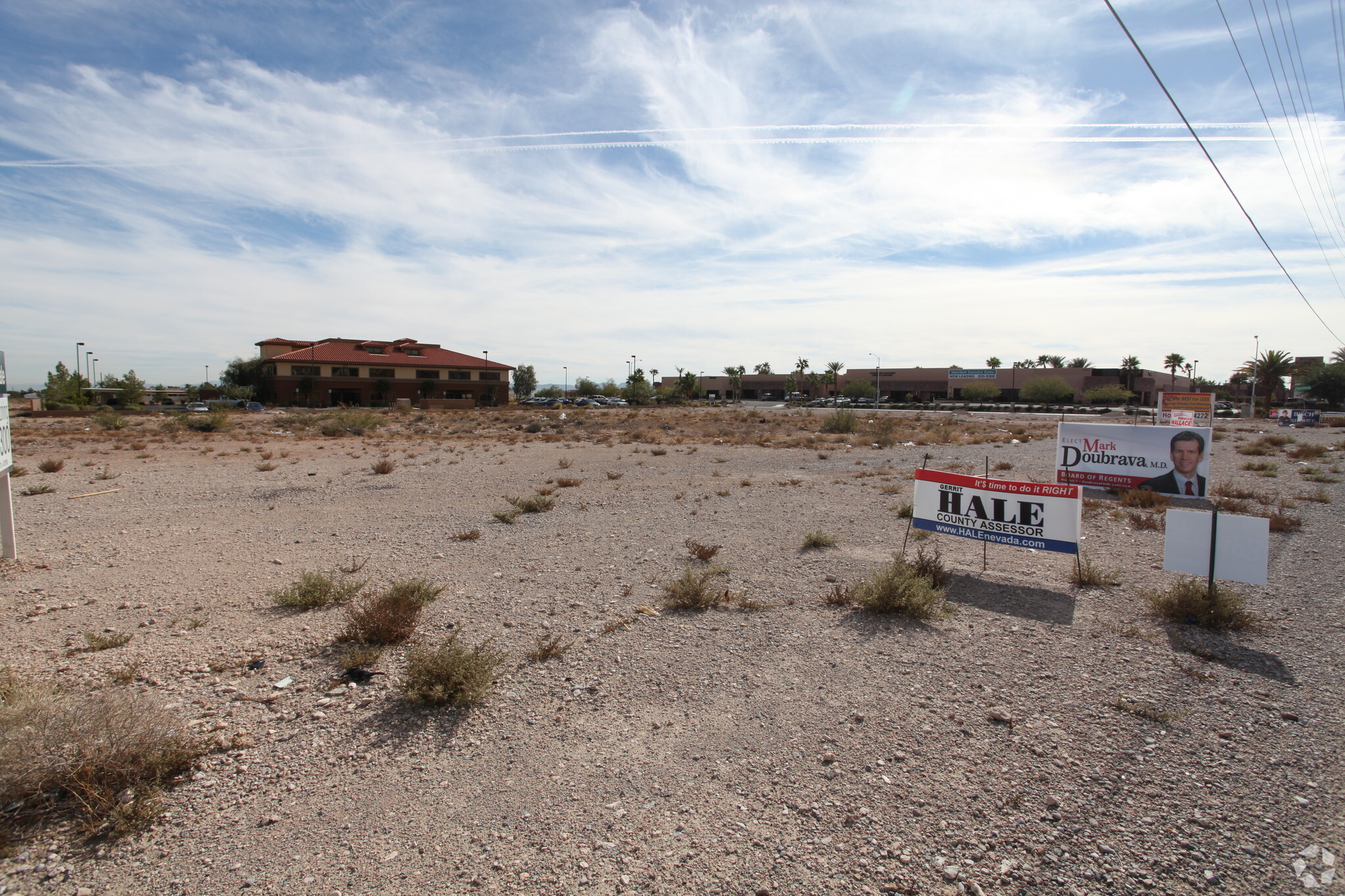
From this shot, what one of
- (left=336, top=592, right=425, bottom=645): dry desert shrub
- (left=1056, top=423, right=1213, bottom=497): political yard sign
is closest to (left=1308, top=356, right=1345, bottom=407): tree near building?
(left=1056, top=423, right=1213, bottom=497): political yard sign

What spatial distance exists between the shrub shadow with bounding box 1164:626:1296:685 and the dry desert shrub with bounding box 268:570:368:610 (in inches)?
341

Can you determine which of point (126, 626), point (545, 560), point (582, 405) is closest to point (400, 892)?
point (126, 626)

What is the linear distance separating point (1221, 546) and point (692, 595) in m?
5.48

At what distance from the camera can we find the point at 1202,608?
669 cm

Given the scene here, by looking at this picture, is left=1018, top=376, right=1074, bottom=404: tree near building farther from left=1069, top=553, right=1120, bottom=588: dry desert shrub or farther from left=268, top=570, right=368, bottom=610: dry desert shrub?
left=268, top=570, right=368, bottom=610: dry desert shrub

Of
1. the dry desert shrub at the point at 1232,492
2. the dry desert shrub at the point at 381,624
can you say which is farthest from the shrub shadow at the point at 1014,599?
the dry desert shrub at the point at 1232,492

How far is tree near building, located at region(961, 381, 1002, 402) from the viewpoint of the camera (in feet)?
380

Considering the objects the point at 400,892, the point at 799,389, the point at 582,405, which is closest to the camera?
the point at 400,892

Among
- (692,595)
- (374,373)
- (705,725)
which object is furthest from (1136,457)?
(374,373)

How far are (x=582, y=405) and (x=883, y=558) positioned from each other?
286ft

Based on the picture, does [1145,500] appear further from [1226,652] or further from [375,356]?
[375,356]

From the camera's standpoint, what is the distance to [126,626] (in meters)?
6.53

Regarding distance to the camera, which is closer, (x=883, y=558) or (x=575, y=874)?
(x=575, y=874)

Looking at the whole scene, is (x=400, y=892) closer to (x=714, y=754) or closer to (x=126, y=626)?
(x=714, y=754)
